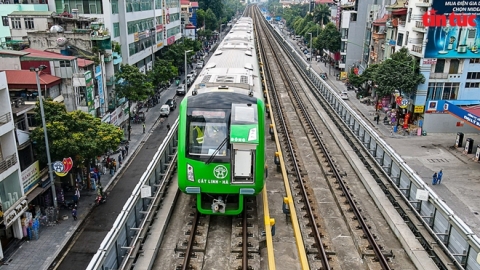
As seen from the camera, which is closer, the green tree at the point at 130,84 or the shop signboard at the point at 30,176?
the shop signboard at the point at 30,176

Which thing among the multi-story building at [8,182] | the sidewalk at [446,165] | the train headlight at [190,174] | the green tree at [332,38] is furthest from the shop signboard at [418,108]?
the multi-story building at [8,182]

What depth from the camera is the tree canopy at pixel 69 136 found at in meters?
21.5

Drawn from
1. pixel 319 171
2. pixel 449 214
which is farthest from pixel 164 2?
pixel 449 214

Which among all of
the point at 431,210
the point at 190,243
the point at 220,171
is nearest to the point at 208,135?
the point at 220,171

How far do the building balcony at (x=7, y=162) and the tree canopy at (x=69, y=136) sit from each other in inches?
85.2

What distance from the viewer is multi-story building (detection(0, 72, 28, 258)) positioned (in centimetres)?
1822

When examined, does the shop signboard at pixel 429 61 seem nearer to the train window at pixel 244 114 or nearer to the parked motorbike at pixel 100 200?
the train window at pixel 244 114

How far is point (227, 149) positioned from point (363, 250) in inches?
232

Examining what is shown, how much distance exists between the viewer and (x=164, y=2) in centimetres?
5916

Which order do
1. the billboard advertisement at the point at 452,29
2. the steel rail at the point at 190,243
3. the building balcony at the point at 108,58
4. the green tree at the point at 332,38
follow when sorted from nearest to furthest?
the steel rail at the point at 190,243, the building balcony at the point at 108,58, the billboard advertisement at the point at 452,29, the green tree at the point at 332,38

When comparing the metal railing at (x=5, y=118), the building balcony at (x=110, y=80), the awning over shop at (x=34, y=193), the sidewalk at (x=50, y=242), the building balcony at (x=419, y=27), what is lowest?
the sidewalk at (x=50, y=242)

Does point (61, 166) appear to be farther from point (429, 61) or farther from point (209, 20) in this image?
point (209, 20)

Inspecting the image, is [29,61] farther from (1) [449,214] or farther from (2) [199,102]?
(1) [449,214]

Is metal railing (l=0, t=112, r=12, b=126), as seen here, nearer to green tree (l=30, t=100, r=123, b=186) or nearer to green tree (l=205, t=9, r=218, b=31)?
green tree (l=30, t=100, r=123, b=186)
